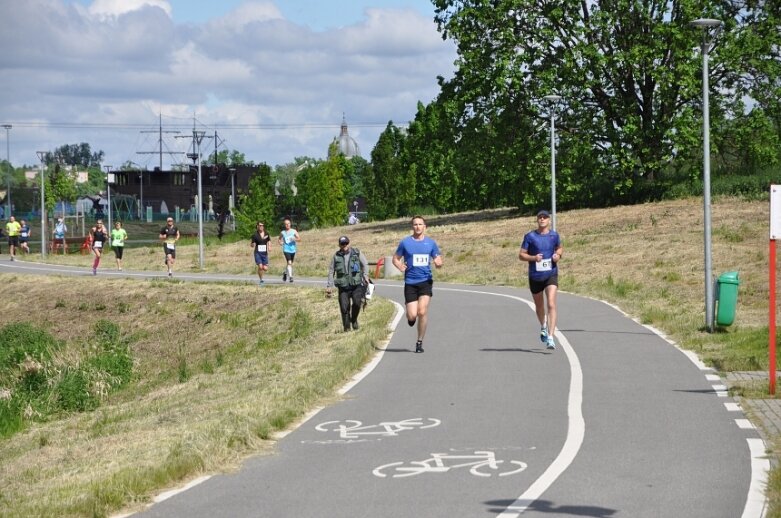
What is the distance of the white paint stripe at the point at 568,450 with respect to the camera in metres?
8.36

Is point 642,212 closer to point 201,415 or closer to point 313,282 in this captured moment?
point 313,282

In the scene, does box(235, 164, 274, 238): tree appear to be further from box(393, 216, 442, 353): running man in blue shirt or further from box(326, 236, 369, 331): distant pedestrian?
box(393, 216, 442, 353): running man in blue shirt

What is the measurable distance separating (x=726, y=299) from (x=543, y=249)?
4060mm

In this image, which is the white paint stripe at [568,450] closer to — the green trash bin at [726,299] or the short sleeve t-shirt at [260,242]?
the green trash bin at [726,299]

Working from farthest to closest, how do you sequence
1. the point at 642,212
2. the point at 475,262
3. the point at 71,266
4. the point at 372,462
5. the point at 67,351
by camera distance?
the point at 71,266
the point at 642,212
the point at 475,262
the point at 67,351
the point at 372,462

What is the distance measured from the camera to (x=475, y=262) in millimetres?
43844

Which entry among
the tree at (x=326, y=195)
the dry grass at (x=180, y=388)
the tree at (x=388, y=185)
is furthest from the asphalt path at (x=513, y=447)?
the tree at (x=326, y=195)

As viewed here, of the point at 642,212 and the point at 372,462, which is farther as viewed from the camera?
the point at 642,212

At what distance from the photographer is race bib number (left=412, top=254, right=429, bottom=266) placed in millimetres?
17719

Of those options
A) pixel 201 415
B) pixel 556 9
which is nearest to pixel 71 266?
pixel 556 9

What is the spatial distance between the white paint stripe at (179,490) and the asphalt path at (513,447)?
32 mm

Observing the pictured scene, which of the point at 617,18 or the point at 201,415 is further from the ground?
the point at 617,18

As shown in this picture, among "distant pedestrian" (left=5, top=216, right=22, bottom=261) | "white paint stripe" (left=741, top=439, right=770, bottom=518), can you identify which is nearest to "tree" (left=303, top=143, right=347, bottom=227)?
"distant pedestrian" (left=5, top=216, right=22, bottom=261)

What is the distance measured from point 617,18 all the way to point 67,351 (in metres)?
29.7
